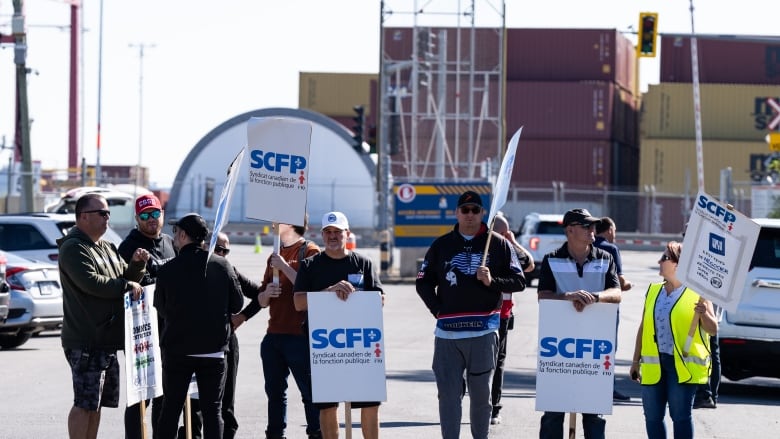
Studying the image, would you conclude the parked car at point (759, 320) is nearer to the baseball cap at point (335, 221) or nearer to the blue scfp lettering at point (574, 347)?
the blue scfp lettering at point (574, 347)

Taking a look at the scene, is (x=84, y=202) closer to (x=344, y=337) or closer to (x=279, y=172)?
(x=279, y=172)

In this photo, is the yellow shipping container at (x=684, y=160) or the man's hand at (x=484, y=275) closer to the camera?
the man's hand at (x=484, y=275)

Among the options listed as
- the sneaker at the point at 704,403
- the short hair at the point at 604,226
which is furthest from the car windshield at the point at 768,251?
the short hair at the point at 604,226

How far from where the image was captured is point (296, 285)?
9508 millimetres

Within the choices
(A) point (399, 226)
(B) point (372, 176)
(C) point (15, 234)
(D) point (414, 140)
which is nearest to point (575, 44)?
(B) point (372, 176)

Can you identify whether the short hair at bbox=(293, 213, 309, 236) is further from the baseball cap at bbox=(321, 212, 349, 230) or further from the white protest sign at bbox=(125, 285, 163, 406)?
the white protest sign at bbox=(125, 285, 163, 406)

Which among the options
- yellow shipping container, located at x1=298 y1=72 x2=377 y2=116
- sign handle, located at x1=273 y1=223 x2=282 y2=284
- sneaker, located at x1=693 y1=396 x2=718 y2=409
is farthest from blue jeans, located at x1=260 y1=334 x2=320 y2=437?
yellow shipping container, located at x1=298 y1=72 x2=377 y2=116

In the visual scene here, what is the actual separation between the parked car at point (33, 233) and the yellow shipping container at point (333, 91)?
6183cm

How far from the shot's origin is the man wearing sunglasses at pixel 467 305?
30.7 feet

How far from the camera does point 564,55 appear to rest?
6812 cm

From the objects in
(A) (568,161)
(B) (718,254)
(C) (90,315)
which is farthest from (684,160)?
(C) (90,315)

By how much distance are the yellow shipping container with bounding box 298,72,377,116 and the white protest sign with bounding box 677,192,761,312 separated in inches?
2852

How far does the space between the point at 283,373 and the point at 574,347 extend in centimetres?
221

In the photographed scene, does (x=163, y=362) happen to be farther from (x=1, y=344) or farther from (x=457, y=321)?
(x=1, y=344)
